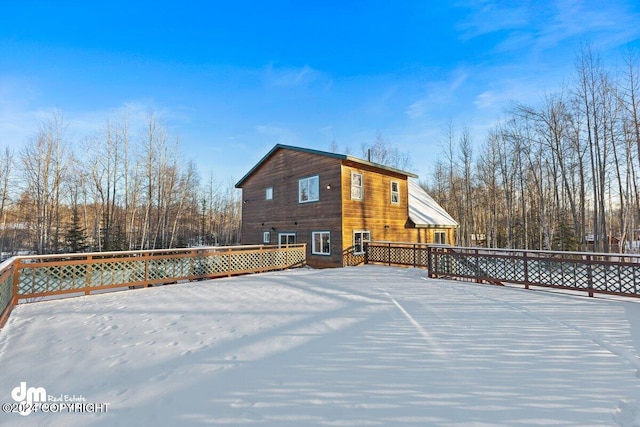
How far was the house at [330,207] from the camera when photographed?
11727 millimetres

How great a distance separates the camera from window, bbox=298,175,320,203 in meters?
12.6

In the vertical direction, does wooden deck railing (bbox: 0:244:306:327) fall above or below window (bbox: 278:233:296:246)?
below

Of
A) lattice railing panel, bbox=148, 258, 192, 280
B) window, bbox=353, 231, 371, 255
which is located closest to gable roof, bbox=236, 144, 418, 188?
window, bbox=353, 231, 371, 255

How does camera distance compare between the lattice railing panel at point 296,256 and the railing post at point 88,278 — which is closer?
the railing post at point 88,278

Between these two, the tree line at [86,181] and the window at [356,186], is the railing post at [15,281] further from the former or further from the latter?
the tree line at [86,181]

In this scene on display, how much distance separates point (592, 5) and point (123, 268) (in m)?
15.8

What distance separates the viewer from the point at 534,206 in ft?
72.2

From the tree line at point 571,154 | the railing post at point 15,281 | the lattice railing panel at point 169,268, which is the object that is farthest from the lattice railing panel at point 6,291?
the tree line at point 571,154

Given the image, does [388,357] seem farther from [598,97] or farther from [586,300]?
[598,97]

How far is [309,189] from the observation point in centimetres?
1297

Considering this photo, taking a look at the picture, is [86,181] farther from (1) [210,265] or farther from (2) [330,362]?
(2) [330,362]

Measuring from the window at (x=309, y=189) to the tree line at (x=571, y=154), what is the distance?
39.6 feet

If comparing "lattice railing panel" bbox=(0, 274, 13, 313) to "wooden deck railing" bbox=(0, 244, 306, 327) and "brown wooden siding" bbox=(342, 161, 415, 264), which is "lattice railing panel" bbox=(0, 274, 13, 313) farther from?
"brown wooden siding" bbox=(342, 161, 415, 264)

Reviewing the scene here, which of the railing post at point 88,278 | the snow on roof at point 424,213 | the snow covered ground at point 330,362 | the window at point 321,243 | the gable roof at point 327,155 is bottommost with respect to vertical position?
the snow covered ground at point 330,362
